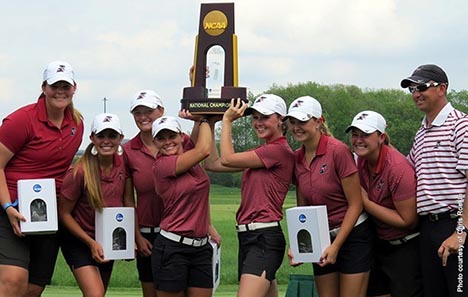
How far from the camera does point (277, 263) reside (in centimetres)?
685

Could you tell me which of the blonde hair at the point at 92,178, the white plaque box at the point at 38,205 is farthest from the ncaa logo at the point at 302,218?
the white plaque box at the point at 38,205

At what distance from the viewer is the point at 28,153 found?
22.6 feet

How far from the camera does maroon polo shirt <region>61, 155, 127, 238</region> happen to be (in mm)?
6906

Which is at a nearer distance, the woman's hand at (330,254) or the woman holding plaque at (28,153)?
the woman's hand at (330,254)

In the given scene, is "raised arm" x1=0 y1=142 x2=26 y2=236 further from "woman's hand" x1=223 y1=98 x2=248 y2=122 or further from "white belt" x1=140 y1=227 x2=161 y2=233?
"woman's hand" x1=223 y1=98 x2=248 y2=122

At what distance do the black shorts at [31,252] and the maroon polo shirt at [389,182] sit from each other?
2499 mm

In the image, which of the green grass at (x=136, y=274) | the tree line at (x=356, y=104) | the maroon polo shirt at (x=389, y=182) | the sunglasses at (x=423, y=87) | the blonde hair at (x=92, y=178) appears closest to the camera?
the sunglasses at (x=423, y=87)

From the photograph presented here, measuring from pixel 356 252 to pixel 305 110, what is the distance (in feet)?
3.70

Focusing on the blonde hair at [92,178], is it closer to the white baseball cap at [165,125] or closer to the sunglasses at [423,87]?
the white baseball cap at [165,125]

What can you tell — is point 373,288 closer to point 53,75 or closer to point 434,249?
point 434,249

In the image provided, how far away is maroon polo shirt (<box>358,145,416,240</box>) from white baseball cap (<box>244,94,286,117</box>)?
76cm

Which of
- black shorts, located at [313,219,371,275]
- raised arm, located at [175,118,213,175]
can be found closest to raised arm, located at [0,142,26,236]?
raised arm, located at [175,118,213,175]

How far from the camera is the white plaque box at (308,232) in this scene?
655 centimetres

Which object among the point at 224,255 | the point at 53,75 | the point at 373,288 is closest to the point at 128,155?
the point at 53,75
